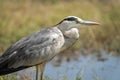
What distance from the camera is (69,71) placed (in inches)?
400

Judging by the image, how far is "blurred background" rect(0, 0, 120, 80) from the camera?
1132cm

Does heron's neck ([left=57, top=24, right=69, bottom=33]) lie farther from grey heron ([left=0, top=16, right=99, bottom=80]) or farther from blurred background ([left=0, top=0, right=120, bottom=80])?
blurred background ([left=0, top=0, right=120, bottom=80])

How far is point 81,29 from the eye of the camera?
1315 centimetres

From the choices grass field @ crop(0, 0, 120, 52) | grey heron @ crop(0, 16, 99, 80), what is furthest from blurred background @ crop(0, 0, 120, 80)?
grey heron @ crop(0, 16, 99, 80)

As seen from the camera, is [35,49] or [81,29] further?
[81,29]

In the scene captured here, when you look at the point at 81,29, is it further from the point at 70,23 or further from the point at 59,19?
the point at 70,23

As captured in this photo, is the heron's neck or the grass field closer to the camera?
the heron's neck

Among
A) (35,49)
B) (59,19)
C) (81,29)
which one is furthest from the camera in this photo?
(59,19)

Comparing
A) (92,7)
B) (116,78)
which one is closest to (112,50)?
(116,78)

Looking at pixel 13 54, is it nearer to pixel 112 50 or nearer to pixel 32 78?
pixel 32 78

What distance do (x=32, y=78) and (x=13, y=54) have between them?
1277mm

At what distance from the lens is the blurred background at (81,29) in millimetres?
11320

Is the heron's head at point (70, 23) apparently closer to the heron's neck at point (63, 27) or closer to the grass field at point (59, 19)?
the heron's neck at point (63, 27)

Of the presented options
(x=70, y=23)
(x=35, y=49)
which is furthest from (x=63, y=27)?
(x=35, y=49)
